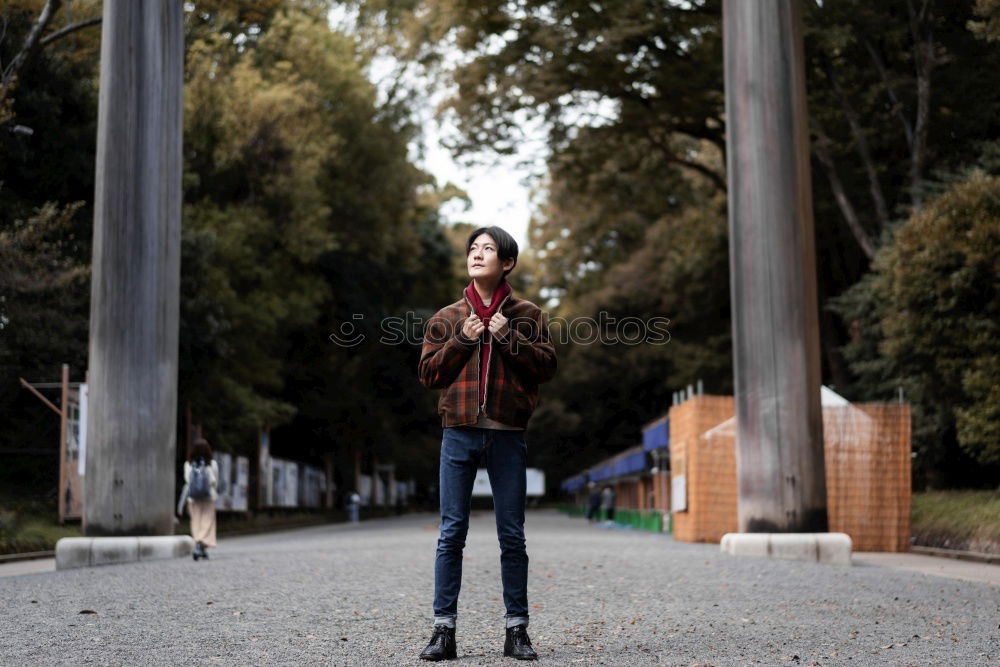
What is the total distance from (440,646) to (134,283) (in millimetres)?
9870

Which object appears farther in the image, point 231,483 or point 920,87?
point 231,483

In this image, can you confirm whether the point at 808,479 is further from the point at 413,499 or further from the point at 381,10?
the point at 413,499

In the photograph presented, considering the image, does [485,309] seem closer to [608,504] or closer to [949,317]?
[949,317]

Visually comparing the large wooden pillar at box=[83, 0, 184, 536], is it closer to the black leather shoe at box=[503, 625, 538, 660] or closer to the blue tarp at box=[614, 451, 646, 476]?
the black leather shoe at box=[503, 625, 538, 660]

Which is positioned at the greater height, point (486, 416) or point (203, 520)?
point (486, 416)

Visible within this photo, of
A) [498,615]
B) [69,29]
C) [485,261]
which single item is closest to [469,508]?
[485,261]

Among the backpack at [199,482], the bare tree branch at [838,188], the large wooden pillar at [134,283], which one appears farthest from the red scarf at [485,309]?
the bare tree branch at [838,188]

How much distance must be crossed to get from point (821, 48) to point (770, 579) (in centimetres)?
1658

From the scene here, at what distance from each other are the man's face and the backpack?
1114 cm

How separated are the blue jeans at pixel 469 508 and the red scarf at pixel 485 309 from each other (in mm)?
229

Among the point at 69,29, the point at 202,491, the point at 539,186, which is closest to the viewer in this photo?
the point at 202,491

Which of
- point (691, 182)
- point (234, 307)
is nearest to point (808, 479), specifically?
point (234, 307)

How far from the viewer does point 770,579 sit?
1049 centimetres

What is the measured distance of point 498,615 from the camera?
25.4 feet
